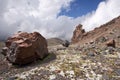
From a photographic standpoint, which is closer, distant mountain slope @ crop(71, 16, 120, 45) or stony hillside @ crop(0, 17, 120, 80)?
stony hillside @ crop(0, 17, 120, 80)

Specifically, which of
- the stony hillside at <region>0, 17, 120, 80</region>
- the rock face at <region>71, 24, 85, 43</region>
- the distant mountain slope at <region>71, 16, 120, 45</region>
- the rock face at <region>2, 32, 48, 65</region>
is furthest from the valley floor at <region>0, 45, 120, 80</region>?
the rock face at <region>71, 24, 85, 43</region>

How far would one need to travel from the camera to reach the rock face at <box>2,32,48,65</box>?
39750 millimetres

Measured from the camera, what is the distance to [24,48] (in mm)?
39594

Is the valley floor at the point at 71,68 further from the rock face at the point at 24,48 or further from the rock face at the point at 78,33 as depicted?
the rock face at the point at 78,33

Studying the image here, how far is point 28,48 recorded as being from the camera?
40.0m

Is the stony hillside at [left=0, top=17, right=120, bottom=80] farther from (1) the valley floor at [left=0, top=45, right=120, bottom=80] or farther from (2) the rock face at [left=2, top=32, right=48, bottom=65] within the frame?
(2) the rock face at [left=2, top=32, right=48, bottom=65]

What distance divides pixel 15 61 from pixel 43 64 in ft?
15.1

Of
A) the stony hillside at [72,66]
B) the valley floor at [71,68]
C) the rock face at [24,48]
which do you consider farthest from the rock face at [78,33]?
the rock face at [24,48]

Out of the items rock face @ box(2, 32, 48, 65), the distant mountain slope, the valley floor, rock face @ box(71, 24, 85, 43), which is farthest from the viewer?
rock face @ box(71, 24, 85, 43)

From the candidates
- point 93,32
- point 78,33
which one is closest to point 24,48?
point 93,32

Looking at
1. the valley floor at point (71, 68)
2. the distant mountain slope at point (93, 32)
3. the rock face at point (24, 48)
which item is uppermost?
the distant mountain slope at point (93, 32)

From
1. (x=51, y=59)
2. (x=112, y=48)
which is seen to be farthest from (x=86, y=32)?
(x=51, y=59)

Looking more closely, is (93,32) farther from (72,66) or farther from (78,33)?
(72,66)

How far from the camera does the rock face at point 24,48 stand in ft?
130
